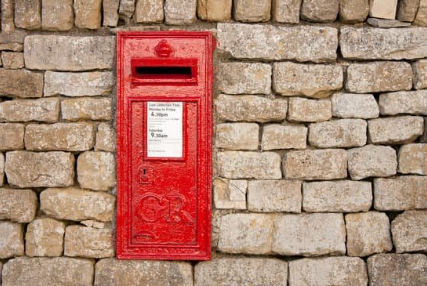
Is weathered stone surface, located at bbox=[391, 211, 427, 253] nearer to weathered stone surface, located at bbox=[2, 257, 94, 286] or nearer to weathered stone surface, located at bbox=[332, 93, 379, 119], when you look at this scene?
weathered stone surface, located at bbox=[332, 93, 379, 119]

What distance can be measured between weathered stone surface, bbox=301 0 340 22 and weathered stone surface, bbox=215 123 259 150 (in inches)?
33.9

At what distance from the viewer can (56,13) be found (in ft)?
12.4

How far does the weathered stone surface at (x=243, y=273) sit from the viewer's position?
3.74 m

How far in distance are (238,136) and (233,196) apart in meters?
0.42

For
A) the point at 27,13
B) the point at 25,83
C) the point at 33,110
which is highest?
the point at 27,13

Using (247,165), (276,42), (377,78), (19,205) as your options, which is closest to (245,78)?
(276,42)

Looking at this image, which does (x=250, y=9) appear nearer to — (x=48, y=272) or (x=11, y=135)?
(x=11, y=135)

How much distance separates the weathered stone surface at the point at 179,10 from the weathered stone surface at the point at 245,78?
43 cm

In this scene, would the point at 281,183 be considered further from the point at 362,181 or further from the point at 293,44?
the point at 293,44

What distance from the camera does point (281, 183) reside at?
12.3 feet

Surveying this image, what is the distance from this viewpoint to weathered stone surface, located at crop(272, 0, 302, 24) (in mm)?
3766

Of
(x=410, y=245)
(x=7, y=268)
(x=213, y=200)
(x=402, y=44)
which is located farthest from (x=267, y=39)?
(x=7, y=268)

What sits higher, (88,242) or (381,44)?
(381,44)

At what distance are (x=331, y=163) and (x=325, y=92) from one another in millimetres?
502
